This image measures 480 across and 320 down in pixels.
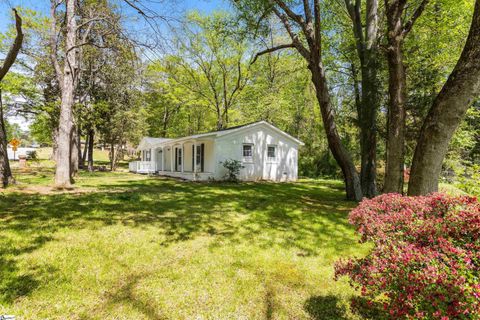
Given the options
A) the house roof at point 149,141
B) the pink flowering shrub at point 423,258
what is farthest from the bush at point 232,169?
the pink flowering shrub at point 423,258

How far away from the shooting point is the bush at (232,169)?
15183mm

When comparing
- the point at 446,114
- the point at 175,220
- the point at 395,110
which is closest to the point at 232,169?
the point at 175,220

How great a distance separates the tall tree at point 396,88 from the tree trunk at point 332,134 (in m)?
2.46

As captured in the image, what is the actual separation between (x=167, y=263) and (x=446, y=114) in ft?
14.4

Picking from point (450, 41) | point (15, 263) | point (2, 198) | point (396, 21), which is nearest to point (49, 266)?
point (15, 263)

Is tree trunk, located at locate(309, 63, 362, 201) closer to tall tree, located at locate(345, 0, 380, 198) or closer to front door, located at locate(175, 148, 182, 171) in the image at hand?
tall tree, located at locate(345, 0, 380, 198)

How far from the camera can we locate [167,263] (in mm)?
3715

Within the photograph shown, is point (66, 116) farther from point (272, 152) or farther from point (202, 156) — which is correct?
point (272, 152)

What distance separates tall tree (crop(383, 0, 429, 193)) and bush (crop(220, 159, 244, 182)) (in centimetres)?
970

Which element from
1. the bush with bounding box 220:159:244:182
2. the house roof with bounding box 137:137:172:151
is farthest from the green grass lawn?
the house roof with bounding box 137:137:172:151

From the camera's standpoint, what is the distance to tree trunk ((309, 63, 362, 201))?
834 cm

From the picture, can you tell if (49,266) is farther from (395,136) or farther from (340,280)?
(395,136)

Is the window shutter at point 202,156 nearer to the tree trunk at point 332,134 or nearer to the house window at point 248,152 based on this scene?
the house window at point 248,152

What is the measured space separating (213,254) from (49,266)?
7.23 feet
